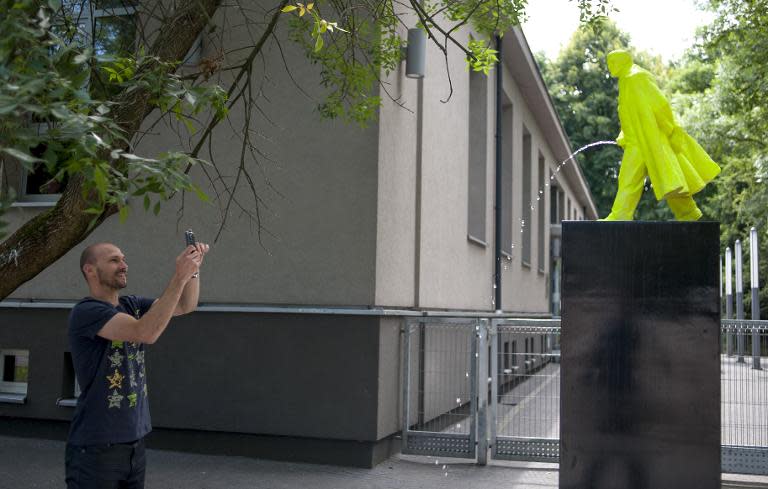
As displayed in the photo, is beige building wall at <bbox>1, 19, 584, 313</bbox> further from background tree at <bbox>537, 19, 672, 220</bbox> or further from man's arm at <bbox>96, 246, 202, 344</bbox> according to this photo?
background tree at <bbox>537, 19, 672, 220</bbox>

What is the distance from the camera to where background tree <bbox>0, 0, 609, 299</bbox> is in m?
3.32

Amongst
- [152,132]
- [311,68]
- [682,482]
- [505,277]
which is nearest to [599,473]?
[682,482]

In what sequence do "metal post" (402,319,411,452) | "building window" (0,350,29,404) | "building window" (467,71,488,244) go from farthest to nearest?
"building window" (467,71,488,244), "building window" (0,350,29,404), "metal post" (402,319,411,452)

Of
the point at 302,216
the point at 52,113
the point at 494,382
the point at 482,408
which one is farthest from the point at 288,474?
the point at 52,113

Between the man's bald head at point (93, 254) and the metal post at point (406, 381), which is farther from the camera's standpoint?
the metal post at point (406, 381)

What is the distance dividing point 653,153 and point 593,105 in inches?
1734

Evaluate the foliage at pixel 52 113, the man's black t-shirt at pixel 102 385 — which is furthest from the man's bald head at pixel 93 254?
the foliage at pixel 52 113

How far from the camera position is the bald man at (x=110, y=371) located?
4152 mm

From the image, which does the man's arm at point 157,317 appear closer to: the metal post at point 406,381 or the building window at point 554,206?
the metal post at point 406,381

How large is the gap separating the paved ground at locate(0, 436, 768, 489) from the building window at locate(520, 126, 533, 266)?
11486mm

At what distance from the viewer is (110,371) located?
14.2 ft

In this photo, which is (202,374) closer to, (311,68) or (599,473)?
(311,68)

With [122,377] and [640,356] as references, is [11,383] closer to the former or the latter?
[122,377]

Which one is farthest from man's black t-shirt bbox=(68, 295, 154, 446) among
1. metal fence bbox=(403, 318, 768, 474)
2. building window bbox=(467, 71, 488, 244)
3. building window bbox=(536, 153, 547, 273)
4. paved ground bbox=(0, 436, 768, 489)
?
building window bbox=(536, 153, 547, 273)
